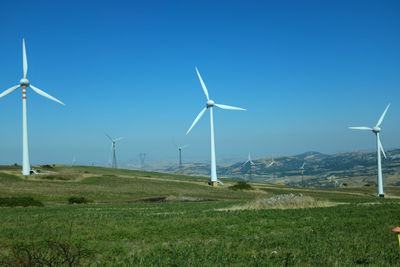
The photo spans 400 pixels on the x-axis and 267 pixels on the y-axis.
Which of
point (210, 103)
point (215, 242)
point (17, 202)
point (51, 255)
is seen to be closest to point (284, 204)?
point (215, 242)

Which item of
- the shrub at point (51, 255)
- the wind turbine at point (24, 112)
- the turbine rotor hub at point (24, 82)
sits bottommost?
the shrub at point (51, 255)

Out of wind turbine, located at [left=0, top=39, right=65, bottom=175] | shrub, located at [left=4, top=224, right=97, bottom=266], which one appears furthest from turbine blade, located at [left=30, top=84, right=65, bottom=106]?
shrub, located at [left=4, top=224, right=97, bottom=266]

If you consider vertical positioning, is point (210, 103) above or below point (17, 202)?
above

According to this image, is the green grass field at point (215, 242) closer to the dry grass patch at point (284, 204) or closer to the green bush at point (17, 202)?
the dry grass patch at point (284, 204)

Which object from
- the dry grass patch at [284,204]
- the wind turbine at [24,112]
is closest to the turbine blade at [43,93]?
the wind turbine at [24,112]

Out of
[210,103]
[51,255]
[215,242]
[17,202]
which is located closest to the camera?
[51,255]

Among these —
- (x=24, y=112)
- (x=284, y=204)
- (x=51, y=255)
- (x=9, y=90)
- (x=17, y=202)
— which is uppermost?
(x=9, y=90)

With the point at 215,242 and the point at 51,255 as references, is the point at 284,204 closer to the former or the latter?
the point at 215,242

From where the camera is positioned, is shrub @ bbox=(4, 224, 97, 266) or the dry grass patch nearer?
shrub @ bbox=(4, 224, 97, 266)

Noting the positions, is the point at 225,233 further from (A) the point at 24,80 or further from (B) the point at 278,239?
(A) the point at 24,80

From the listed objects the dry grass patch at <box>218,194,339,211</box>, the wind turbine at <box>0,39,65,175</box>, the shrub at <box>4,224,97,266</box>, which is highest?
the wind turbine at <box>0,39,65,175</box>

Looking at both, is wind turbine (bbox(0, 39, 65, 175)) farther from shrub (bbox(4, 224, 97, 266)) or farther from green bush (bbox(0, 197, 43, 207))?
shrub (bbox(4, 224, 97, 266))

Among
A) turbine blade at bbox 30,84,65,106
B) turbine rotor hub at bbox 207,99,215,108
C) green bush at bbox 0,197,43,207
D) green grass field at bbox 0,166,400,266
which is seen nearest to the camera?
green grass field at bbox 0,166,400,266

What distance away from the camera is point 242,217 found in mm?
22625
